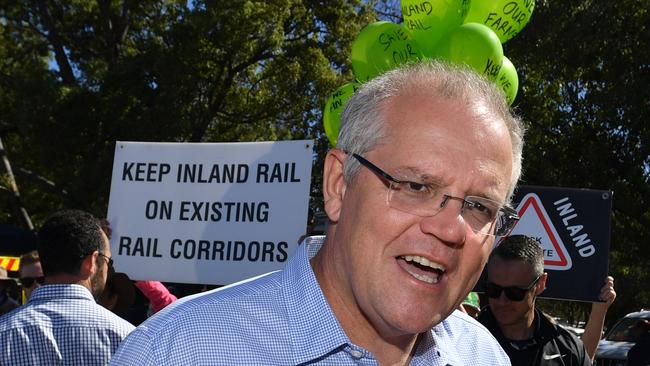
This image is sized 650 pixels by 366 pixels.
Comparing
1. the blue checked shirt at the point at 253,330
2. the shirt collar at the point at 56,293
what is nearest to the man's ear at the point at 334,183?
the blue checked shirt at the point at 253,330

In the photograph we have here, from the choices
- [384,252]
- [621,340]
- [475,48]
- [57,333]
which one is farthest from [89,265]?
[621,340]

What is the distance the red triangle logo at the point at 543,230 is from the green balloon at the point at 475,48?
0.88 m

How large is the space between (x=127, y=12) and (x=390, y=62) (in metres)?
21.1

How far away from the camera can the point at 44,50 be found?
83.9ft

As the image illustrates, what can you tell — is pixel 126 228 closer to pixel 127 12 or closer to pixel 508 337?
pixel 508 337

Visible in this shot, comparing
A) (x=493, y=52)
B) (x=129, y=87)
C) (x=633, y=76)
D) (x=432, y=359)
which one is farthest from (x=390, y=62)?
(x=129, y=87)

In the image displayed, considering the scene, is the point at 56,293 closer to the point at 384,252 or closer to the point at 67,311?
the point at 67,311

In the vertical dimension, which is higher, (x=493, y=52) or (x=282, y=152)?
(x=493, y=52)

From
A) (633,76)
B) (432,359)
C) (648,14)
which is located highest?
(648,14)

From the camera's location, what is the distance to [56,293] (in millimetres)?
3791

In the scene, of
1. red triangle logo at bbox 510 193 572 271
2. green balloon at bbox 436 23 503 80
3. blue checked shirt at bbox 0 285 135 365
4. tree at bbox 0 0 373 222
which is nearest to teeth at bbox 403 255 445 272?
blue checked shirt at bbox 0 285 135 365

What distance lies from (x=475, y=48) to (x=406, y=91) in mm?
2934

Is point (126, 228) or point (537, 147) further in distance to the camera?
→ point (537, 147)

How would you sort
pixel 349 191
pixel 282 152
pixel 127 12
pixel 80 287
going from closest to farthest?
1. pixel 349 191
2. pixel 80 287
3. pixel 282 152
4. pixel 127 12
